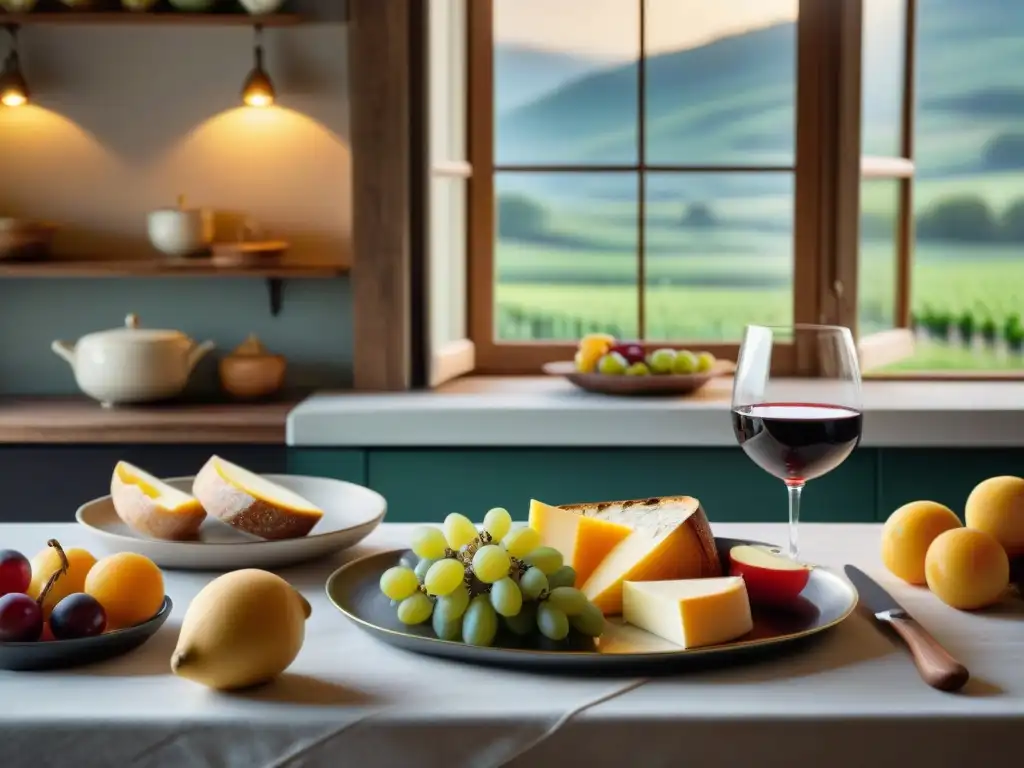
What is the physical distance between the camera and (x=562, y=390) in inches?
113

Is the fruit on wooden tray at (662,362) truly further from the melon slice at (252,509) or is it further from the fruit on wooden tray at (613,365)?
the melon slice at (252,509)

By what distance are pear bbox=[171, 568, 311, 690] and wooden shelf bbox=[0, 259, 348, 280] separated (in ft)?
6.25

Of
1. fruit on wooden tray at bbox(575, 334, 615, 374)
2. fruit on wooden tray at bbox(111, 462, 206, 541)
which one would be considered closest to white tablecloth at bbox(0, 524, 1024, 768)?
fruit on wooden tray at bbox(111, 462, 206, 541)

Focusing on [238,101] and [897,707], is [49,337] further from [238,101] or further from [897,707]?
[897,707]

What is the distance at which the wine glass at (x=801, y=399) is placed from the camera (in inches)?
44.4

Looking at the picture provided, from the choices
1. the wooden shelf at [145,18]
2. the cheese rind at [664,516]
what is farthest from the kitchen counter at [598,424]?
the cheese rind at [664,516]

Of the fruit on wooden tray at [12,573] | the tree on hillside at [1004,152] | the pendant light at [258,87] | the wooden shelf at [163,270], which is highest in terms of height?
the pendant light at [258,87]

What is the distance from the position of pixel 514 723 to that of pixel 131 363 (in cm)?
204

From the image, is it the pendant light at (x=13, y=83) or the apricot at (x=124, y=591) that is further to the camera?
the pendant light at (x=13, y=83)

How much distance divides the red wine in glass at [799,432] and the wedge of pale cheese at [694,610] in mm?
A: 169

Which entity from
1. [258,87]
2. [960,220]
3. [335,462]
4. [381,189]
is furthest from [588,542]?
[960,220]

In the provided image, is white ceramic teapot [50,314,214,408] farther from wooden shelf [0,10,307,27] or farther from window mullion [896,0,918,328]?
window mullion [896,0,918,328]

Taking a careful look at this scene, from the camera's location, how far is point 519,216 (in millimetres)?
3182

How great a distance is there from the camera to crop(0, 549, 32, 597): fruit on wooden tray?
1031mm
